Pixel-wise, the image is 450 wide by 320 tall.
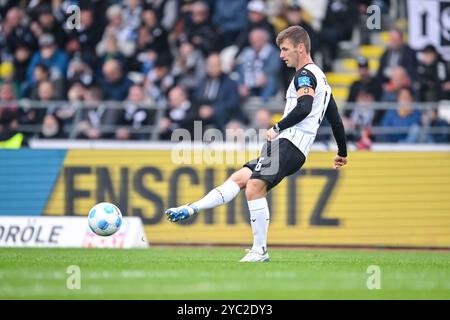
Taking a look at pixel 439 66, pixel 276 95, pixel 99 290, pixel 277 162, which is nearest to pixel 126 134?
pixel 276 95

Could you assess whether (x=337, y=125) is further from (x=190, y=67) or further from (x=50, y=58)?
(x=50, y=58)

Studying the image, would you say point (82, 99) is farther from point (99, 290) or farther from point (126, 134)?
point (99, 290)

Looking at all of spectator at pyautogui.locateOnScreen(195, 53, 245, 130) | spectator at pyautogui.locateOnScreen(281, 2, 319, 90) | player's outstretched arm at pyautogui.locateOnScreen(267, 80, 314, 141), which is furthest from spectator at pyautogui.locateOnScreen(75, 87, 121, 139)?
player's outstretched arm at pyautogui.locateOnScreen(267, 80, 314, 141)

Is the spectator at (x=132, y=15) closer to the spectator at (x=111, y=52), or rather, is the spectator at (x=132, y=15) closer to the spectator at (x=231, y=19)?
the spectator at (x=111, y=52)

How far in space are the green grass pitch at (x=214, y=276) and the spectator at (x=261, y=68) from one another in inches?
239

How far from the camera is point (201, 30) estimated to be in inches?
802

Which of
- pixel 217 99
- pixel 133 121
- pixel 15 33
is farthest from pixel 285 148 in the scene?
pixel 15 33

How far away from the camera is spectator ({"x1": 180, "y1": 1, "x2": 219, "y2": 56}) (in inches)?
794

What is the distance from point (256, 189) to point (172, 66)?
9.44 m

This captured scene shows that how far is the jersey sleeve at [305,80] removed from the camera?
1145cm

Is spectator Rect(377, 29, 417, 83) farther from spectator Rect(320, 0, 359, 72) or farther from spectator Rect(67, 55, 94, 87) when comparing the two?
spectator Rect(67, 55, 94, 87)

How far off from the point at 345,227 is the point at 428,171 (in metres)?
1.55

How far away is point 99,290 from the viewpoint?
924cm

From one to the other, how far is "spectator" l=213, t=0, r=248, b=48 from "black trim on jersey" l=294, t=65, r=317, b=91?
9.38m
